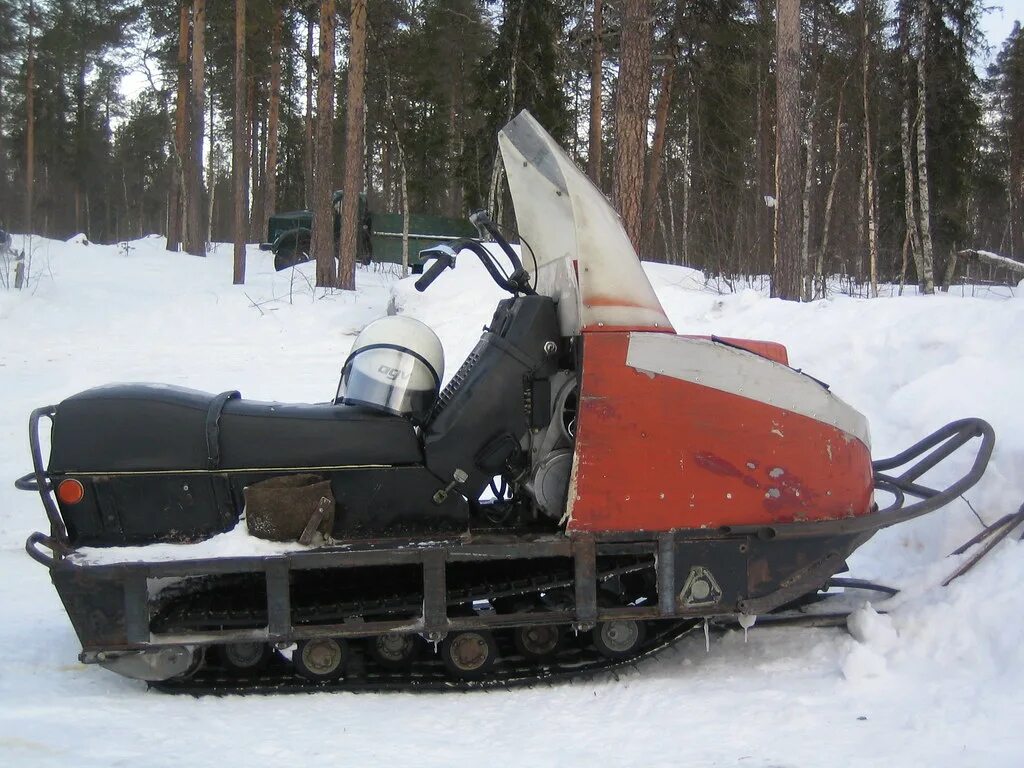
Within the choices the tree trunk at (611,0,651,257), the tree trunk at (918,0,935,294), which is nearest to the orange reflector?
the tree trunk at (611,0,651,257)

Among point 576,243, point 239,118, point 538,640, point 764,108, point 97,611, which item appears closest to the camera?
point 97,611

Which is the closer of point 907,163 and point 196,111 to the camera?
point 907,163

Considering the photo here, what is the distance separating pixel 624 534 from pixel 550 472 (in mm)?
389

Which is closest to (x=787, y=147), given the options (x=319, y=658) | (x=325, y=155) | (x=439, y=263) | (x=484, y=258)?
(x=484, y=258)

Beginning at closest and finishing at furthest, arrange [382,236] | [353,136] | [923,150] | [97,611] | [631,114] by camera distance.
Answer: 1. [97,611]
2. [631,114]
3. [353,136]
4. [923,150]
5. [382,236]

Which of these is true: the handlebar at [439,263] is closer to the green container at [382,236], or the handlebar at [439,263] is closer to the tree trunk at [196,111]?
the green container at [382,236]

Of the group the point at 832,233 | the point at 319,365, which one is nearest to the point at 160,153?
the point at 832,233

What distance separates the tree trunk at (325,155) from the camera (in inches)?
653

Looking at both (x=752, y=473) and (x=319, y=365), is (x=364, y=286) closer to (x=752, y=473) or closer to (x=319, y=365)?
(x=319, y=365)

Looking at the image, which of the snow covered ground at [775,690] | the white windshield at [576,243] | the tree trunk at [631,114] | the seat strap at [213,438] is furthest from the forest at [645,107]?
the seat strap at [213,438]

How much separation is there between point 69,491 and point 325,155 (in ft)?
49.2

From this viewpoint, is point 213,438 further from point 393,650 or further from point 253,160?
point 253,160

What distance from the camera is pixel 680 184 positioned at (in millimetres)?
30188

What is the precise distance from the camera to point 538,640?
368cm
